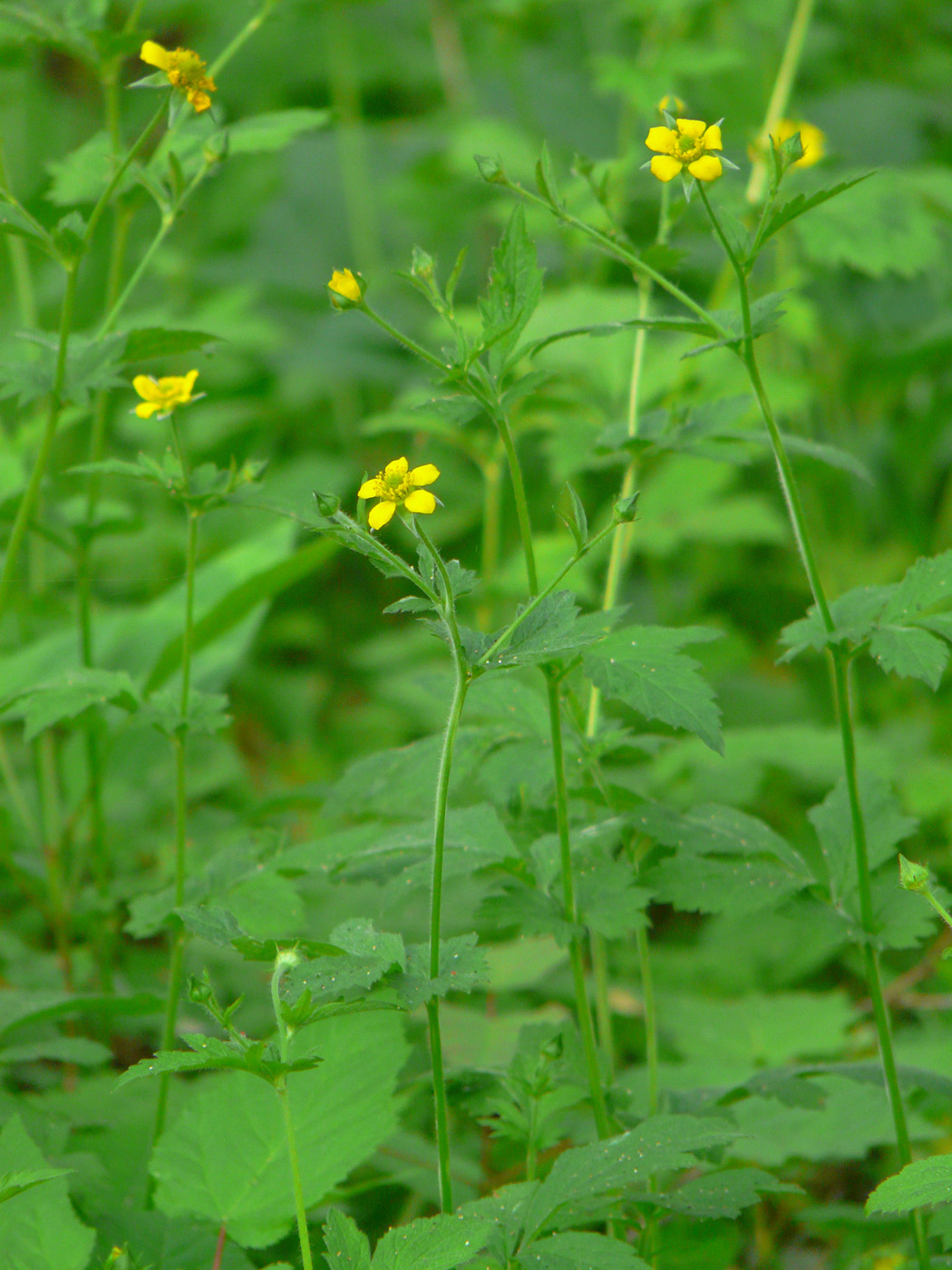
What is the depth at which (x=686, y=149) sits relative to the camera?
2.48ft

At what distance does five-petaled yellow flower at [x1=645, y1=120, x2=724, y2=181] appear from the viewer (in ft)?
2.43

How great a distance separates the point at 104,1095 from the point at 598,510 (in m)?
1.70

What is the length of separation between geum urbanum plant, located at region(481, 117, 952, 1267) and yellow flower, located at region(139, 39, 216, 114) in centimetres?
22

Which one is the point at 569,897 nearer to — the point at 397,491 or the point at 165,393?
the point at 397,491

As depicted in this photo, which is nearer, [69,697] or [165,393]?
[165,393]

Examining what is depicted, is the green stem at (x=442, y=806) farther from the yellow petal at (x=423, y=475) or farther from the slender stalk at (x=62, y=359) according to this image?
the slender stalk at (x=62, y=359)

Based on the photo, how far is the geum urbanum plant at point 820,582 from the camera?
0.76 metres

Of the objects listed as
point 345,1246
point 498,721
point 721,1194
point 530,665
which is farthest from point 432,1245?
point 498,721

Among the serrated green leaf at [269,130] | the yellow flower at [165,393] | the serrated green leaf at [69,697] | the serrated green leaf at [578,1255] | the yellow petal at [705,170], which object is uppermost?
the serrated green leaf at [269,130]

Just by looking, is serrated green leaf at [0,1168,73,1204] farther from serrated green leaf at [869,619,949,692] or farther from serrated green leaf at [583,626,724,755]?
serrated green leaf at [869,619,949,692]

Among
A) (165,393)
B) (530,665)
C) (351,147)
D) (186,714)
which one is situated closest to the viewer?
(530,665)

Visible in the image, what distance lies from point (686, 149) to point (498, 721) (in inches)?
19.6

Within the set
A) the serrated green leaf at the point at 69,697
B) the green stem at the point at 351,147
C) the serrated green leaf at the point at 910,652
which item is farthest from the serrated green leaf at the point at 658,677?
the green stem at the point at 351,147

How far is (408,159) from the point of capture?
345 centimetres
